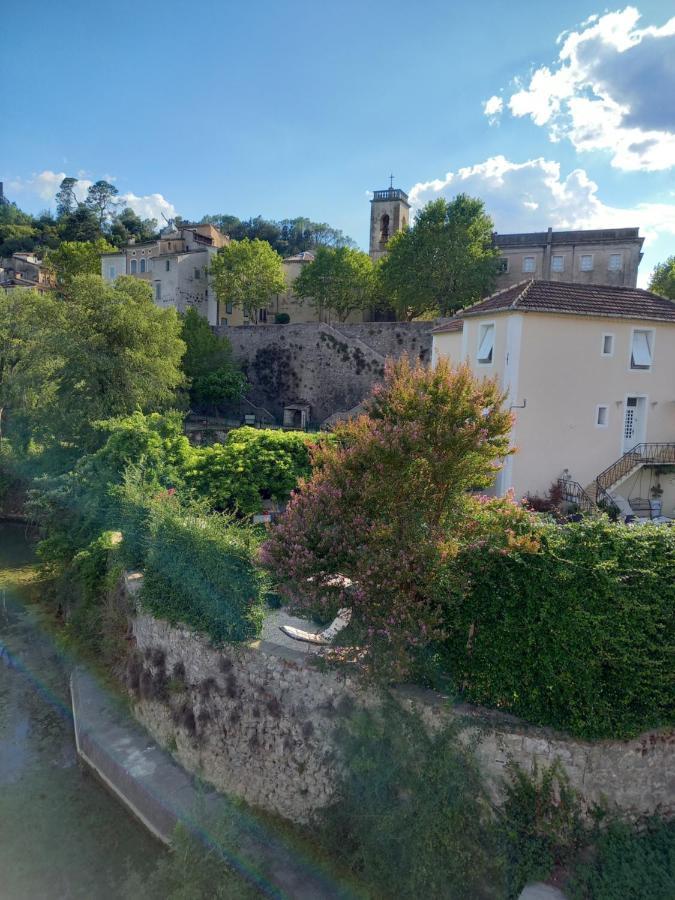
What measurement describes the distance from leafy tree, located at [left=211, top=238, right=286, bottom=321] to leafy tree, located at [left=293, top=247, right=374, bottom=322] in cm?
231

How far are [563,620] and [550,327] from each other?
513 inches

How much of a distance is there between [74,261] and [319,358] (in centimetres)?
2888

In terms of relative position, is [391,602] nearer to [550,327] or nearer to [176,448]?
[176,448]

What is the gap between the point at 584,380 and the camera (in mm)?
18781

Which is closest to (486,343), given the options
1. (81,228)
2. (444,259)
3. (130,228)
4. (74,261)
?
(444,259)

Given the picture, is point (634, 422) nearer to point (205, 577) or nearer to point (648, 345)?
point (648, 345)

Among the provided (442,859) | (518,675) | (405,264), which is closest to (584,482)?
(518,675)

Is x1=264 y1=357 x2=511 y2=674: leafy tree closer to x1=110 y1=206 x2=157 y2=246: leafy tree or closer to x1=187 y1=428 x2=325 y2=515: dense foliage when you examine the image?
x1=187 y1=428 x2=325 y2=515: dense foliage

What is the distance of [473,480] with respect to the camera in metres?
8.72

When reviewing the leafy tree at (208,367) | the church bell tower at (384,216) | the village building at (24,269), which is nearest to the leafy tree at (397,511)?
the leafy tree at (208,367)

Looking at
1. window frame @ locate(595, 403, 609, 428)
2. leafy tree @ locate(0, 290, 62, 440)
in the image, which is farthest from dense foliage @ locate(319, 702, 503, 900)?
leafy tree @ locate(0, 290, 62, 440)

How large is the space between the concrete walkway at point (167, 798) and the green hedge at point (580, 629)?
135 inches

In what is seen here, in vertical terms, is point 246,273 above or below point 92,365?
above

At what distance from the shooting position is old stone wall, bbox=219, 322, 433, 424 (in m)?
37.7
